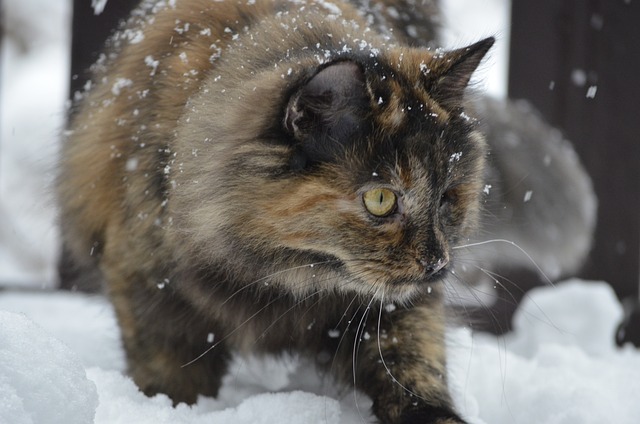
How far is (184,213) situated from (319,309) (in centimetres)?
43

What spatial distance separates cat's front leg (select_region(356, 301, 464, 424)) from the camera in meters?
2.03

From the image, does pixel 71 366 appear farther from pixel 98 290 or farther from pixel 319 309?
pixel 98 290

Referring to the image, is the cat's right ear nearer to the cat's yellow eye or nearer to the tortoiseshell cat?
the tortoiseshell cat

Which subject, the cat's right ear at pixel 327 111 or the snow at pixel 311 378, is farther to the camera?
the cat's right ear at pixel 327 111

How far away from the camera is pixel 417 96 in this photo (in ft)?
6.09

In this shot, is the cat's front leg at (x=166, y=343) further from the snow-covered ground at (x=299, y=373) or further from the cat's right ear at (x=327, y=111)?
the cat's right ear at (x=327, y=111)

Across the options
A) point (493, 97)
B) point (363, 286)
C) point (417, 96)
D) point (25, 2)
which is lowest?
point (25, 2)

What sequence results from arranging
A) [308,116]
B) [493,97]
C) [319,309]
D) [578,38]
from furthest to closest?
1. [578,38]
2. [493,97]
3. [319,309]
4. [308,116]

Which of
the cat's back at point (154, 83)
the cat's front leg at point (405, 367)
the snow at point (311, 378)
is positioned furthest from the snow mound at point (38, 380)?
the cat's front leg at point (405, 367)

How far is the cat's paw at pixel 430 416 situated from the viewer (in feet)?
6.47

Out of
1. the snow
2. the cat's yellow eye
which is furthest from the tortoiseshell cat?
the snow

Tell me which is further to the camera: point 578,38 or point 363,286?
point 578,38

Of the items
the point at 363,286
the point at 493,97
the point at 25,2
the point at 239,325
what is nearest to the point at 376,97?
the point at 363,286

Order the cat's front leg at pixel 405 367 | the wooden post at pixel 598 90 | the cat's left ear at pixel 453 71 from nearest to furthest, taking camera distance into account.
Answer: the cat's left ear at pixel 453 71, the cat's front leg at pixel 405 367, the wooden post at pixel 598 90
